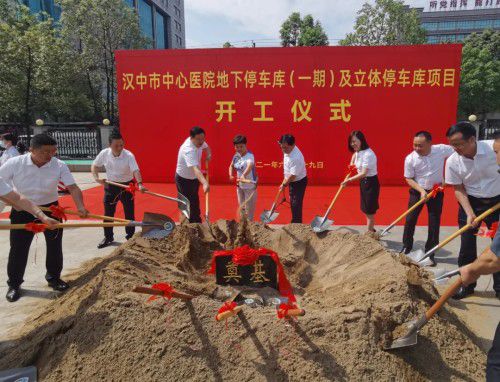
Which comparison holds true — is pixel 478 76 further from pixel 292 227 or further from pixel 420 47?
pixel 292 227

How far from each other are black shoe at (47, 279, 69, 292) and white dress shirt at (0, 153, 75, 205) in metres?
0.79

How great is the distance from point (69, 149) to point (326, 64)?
9430mm

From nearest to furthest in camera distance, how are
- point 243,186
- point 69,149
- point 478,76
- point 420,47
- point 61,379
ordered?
point 61,379 → point 243,186 → point 420,47 → point 69,149 → point 478,76

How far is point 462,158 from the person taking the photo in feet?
10.6

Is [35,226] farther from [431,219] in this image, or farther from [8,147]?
[8,147]

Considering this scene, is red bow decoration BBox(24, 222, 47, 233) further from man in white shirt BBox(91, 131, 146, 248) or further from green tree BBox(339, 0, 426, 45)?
green tree BBox(339, 0, 426, 45)

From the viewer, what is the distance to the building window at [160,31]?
140ft

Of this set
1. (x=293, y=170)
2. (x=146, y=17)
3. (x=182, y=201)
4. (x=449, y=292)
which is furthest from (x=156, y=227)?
(x=146, y=17)

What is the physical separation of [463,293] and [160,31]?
47.7 meters

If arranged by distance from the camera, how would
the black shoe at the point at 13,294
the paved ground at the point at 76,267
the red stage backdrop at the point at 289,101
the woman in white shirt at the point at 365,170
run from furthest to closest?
the red stage backdrop at the point at 289,101 < the woman in white shirt at the point at 365,170 < the black shoe at the point at 13,294 < the paved ground at the point at 76,267

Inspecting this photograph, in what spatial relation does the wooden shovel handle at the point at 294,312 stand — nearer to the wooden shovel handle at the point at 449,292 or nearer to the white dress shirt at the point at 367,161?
the wooden shovel handle at the point at 449,292

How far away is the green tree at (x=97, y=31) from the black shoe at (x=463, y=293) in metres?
18.2

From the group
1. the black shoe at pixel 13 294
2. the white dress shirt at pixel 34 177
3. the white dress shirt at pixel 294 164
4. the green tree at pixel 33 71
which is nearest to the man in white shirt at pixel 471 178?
the white dress shirt at pixel 294 164

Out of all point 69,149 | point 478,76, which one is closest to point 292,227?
point 69,149
